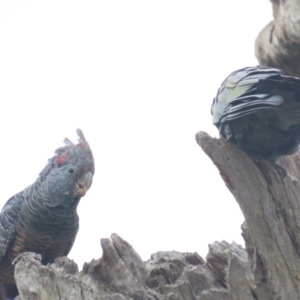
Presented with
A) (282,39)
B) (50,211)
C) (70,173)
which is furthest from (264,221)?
(50,211)

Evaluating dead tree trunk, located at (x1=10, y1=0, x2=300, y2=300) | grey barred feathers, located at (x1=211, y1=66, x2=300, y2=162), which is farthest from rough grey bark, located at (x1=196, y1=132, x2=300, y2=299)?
grey barred feathers, located at (x1=211, y1=66, x2=300, y2=162)

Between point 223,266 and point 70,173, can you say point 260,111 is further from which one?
point 70,173

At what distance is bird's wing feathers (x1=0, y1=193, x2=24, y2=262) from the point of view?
5293 mm

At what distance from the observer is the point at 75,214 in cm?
541

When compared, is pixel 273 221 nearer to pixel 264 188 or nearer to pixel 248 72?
pixel 264 188

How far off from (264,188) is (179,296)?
84cm

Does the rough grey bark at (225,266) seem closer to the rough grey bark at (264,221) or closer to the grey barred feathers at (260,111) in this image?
the rough grey bark at (264,221)

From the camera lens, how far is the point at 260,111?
3471 mm

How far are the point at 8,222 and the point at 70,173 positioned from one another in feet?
2.55

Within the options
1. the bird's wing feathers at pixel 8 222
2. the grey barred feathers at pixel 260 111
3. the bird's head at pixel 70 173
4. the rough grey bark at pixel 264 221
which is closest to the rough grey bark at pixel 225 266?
the rough grey bark at pixel 264 221

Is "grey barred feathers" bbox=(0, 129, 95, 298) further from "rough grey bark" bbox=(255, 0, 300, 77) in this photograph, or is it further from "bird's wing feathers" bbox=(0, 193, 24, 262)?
"rough grey bark" bbox=(255, 0, 300, 77)

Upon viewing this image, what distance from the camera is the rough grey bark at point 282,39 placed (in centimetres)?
465

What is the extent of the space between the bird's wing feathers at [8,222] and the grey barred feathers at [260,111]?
95.1 inches

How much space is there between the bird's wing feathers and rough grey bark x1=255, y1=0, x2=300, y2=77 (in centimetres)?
249
